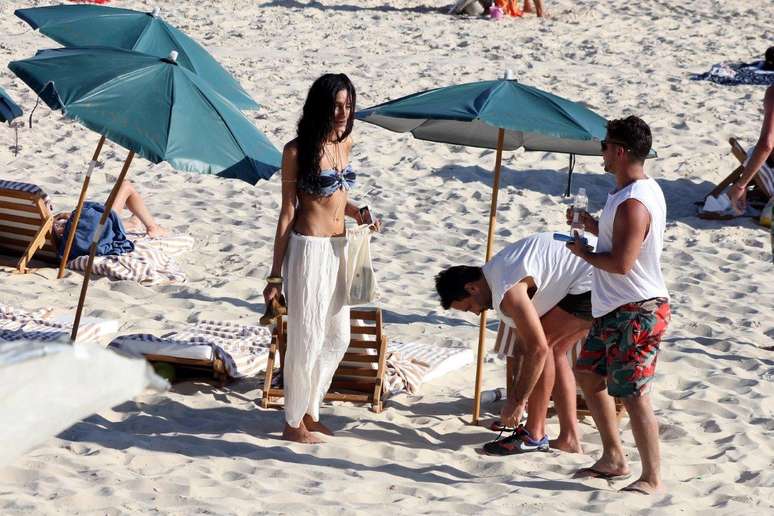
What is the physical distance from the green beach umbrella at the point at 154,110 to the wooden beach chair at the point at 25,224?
2.35 m

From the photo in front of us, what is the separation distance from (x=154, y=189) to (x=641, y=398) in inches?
242

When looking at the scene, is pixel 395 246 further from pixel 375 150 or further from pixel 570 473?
pixel 570 473

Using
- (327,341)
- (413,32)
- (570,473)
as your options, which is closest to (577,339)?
(570,473)

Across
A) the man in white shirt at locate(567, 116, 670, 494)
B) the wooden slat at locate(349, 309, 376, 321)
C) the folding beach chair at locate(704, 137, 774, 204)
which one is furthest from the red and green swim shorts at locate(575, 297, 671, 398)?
the folding beach chair at locate(704, 137, 774, 204)

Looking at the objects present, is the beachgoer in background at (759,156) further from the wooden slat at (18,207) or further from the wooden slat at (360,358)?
the wooden slat at (18,207)

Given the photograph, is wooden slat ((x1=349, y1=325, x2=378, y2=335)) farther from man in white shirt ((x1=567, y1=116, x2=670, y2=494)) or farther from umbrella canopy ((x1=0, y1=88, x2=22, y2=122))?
umbrella canopy ((x1=0, y1=88, x2=22, y2=122))

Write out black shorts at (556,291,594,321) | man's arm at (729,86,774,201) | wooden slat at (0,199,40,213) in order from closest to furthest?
black shorts at (556,291,594,321) < wooden slat at (0,199,40,213) < man's arm at (729,86,774,201)

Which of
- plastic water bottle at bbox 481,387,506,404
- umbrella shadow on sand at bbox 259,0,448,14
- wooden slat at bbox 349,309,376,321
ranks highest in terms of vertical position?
umbrella shadow on sand at bbox 259,0,448,14

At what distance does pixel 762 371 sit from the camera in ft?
22.1

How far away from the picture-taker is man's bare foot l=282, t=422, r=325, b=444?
535 cm

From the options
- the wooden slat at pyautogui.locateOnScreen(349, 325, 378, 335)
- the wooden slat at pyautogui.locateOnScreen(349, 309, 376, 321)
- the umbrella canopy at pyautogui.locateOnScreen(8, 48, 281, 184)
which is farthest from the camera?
the wooden slat at pyautogui.locateOnScreen(349, 309, 376, 321)

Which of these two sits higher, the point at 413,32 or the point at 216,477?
the point at 413,32

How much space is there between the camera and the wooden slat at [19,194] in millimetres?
7836

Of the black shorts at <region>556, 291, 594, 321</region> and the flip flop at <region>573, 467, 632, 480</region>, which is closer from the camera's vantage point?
the flip flop at <region>573, 467, 632, 480</region>
